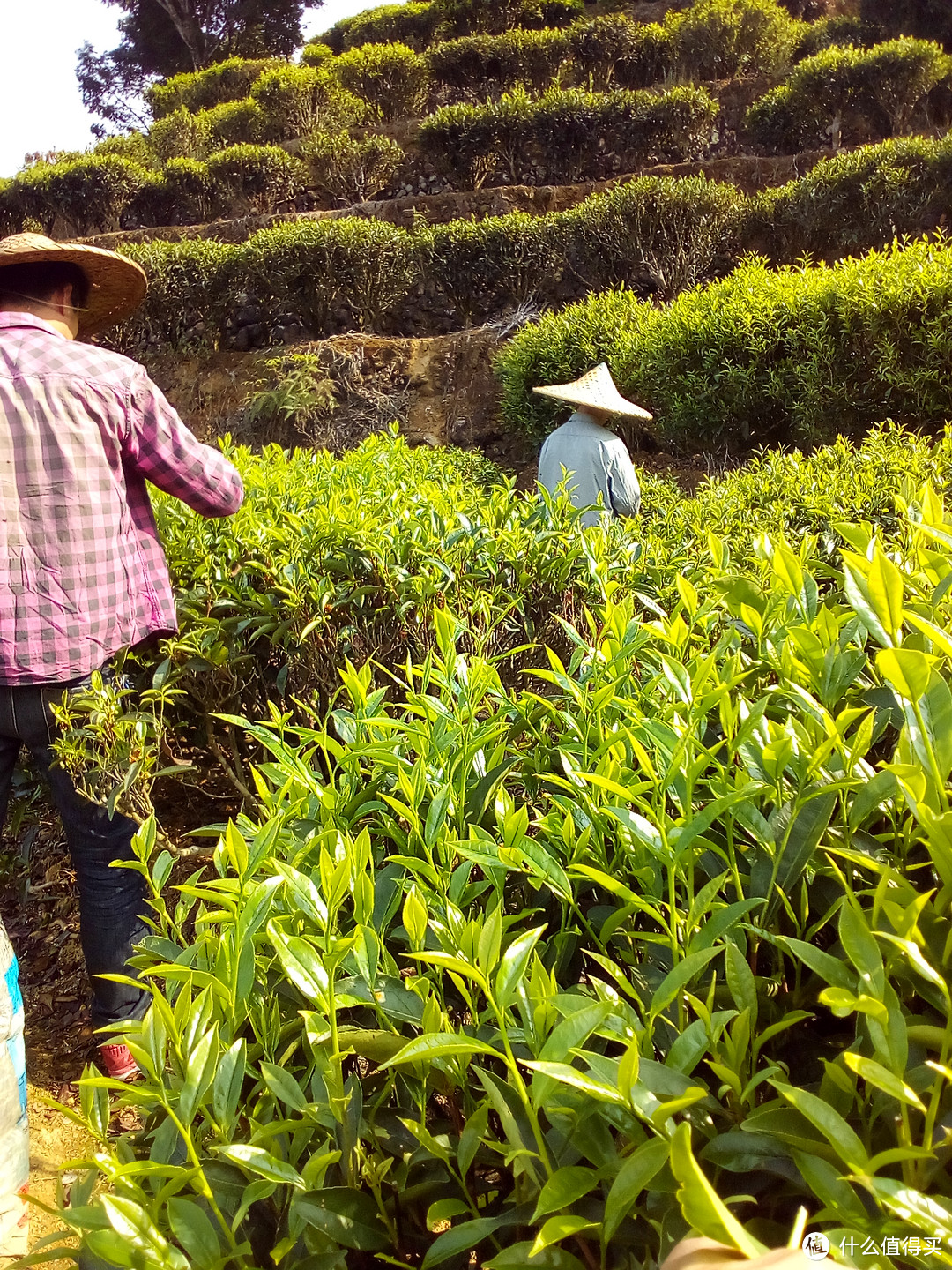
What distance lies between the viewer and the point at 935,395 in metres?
5.65

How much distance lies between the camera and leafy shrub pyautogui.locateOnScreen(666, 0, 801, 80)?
15.4 meters

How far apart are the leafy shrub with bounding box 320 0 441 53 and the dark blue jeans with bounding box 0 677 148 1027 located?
67.7ft

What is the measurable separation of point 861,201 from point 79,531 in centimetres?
1038

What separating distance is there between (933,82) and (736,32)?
13.4ft

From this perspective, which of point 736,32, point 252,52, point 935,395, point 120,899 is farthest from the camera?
point 252,52

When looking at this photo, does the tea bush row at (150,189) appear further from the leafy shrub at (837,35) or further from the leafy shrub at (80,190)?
the leafy shrub at (837,35)

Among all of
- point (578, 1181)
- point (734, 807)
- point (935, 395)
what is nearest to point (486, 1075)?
point (578, 1181)

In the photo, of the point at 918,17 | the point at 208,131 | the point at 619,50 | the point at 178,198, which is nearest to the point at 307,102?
the point at 208,131

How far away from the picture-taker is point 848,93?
13195 mm

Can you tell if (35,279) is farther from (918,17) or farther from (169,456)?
(918,17)

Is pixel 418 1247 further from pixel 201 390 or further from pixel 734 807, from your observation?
pixel 201 390

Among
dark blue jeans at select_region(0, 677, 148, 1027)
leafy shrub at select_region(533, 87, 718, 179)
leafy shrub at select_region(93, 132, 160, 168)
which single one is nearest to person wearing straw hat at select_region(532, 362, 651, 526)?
dark blue jeans at select_region(0, 677, 148, 1027)

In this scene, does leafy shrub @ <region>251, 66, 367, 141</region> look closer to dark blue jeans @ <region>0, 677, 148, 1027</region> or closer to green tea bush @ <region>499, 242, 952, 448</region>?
green tea bush @ <region>499, 242, 952, 448</region>

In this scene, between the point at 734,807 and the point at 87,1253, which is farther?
the point at 734,807
